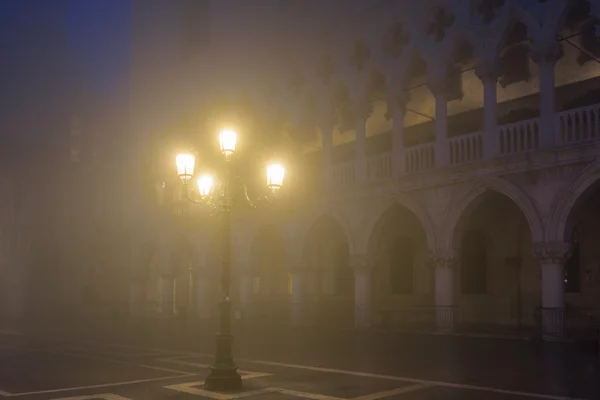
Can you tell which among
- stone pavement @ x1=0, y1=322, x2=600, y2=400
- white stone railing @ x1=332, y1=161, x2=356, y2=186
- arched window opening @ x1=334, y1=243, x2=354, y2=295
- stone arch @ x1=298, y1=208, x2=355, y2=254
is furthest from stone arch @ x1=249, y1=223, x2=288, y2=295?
stone pavement @ x1=0, y1=322, x2=600, y2=400

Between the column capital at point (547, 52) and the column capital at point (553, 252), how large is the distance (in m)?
4.77

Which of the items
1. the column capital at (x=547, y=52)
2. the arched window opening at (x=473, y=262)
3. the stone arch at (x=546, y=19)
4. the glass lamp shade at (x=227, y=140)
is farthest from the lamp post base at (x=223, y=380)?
the arched window opening at (x=473, y=262)

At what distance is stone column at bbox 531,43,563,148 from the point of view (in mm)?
17609

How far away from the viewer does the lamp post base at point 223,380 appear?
11.2 metres

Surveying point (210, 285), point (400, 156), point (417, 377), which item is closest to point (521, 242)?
point (400, 156)

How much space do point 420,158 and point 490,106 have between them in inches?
115

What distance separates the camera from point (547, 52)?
57.7 ft

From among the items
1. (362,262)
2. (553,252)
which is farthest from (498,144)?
→ (362,262)

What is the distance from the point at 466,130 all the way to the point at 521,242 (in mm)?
5114

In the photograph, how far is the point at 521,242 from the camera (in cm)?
2217

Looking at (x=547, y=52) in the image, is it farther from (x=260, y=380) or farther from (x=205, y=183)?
(x=260, y=380)

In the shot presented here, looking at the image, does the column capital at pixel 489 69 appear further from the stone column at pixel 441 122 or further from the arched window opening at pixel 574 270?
the arched window opening at pixel 574 270

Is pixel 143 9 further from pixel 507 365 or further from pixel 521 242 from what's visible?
pixel 507 365

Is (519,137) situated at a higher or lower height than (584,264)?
higher
